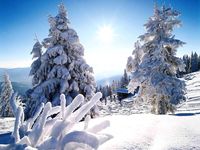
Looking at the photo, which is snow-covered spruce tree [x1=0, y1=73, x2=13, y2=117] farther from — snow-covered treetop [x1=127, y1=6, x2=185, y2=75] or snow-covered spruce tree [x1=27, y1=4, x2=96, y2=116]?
snow-covered treetop [x1=127, y1=6, x2=185, y2=75]

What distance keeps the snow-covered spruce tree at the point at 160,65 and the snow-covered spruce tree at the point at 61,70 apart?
3.88 metres

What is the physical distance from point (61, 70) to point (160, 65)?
7004 mm

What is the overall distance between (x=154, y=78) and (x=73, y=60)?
594 centimetres

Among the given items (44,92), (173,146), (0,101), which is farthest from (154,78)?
(0,101)

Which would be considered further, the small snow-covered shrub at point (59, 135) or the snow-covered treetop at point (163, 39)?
the snow-covered treetop at point (163, 39)

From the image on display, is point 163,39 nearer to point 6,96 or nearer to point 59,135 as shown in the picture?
point 59,135

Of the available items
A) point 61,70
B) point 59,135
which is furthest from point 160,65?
point 59,135

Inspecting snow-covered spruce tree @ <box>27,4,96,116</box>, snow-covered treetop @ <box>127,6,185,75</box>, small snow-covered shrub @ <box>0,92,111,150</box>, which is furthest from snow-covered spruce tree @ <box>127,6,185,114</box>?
small snow-covered shrub @ <box>0,92,111,150</box>

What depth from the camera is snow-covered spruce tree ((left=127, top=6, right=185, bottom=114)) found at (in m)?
14.1

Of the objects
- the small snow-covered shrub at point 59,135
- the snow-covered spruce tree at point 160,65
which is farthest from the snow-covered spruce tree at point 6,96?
the small snow-covered shrub at point 59,135

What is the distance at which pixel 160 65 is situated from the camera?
47.2 ft

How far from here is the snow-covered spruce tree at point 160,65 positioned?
14.1 metres

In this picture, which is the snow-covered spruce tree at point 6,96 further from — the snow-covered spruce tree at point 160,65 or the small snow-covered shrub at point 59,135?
the small snow-covered shrub at point 59,135

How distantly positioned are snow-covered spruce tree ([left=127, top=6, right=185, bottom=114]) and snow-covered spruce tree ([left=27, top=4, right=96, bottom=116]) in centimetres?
388
